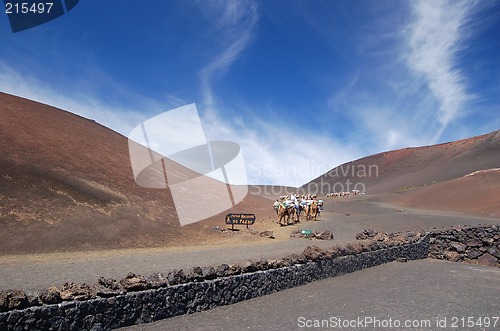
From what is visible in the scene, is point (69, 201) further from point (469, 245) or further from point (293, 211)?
point (469, 245)

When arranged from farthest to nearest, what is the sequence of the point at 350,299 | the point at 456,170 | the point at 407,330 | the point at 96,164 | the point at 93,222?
the point at 456,170, the point at 96,164, the point at 93,222, the point at 350,299, the point at 407,330

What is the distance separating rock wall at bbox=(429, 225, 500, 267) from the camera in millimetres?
16469

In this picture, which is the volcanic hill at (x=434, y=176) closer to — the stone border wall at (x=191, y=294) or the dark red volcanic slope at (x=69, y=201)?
the stone border wall at (x=191, y=294)

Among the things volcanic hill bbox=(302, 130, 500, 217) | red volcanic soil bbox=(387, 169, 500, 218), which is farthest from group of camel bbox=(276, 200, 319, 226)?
volcanic hill bbox=(302, 130, 500, 217)

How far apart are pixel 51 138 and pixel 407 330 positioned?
27201 millimetres

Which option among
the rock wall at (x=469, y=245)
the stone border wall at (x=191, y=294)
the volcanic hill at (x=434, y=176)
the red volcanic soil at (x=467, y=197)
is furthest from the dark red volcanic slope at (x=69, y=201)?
the volcanic hill at (x=434, y=176)

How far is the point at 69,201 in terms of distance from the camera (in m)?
16.9

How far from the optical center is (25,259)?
10875mm

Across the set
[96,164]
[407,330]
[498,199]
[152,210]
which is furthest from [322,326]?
[498,199]

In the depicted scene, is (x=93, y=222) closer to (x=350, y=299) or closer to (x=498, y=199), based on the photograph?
(x=350, y=299)

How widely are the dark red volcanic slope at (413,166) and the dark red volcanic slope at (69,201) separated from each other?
47713 millimetres

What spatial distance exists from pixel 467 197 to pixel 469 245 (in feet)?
68.5

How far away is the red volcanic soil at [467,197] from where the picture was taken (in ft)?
101

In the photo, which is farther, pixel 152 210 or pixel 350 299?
pixel 152 210
